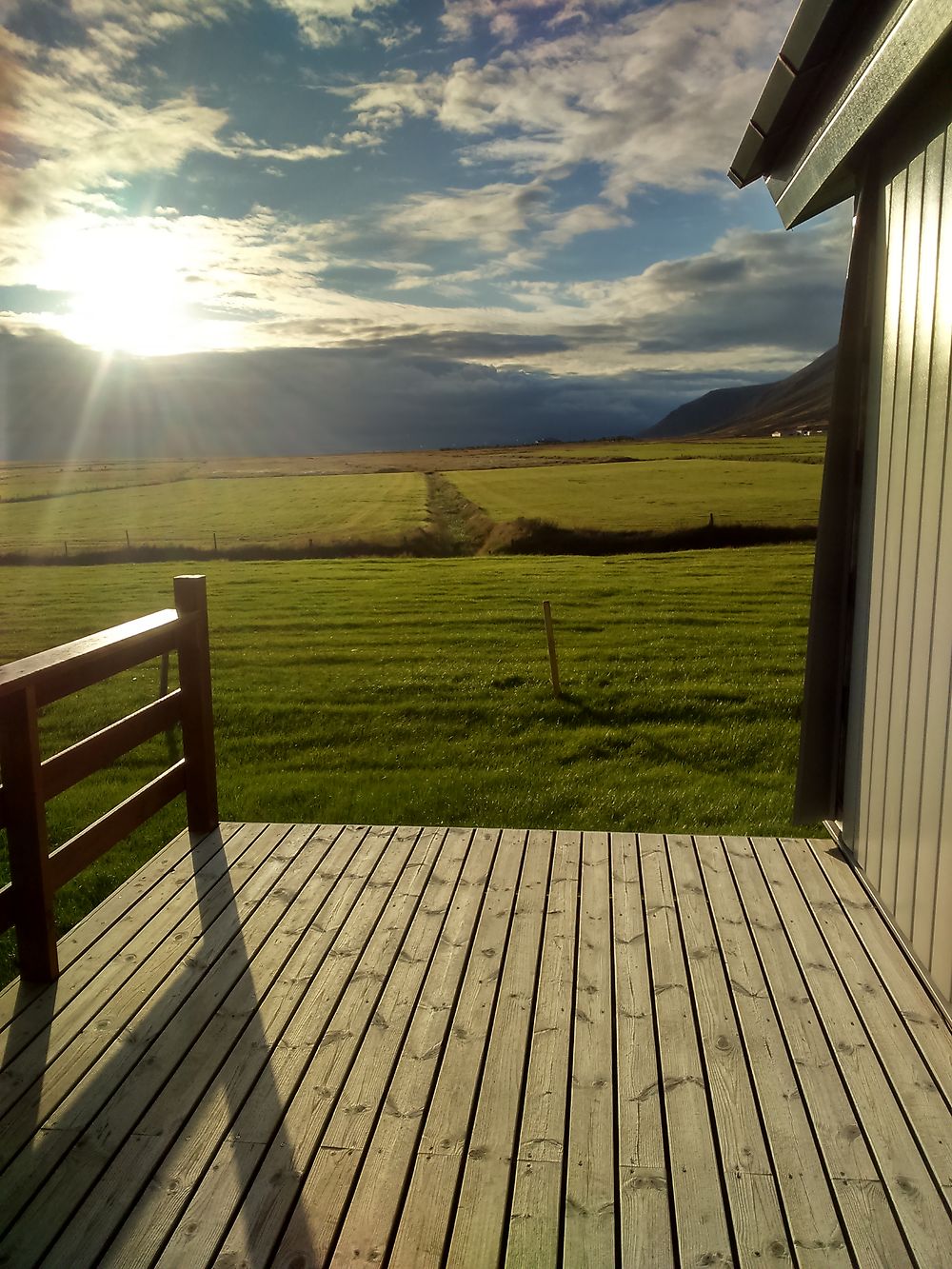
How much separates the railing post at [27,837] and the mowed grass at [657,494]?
2302 cm

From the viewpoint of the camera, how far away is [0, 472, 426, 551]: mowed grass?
33.8 meters

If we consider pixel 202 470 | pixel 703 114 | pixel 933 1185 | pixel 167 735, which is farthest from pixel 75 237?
pixel 202 470

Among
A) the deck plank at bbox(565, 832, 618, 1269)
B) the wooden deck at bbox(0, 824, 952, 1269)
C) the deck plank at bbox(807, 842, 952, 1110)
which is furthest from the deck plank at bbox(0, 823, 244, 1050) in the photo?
the deck plank at bbox(807, 842, 952, 1110)

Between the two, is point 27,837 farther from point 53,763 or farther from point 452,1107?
point 452,1107

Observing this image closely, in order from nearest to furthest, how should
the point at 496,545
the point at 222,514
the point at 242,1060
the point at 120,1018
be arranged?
the point at 242,1060
the point at 120,1018
the point at 496,545
the point at 222,514

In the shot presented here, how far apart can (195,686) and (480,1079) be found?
2743mm

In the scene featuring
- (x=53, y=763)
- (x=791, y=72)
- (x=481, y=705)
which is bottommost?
(x=481, y=705)

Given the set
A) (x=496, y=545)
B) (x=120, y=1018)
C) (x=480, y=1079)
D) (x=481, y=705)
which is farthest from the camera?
(x=496, y=545)

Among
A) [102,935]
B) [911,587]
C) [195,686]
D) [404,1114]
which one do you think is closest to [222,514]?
[195,686]

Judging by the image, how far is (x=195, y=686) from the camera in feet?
15.5

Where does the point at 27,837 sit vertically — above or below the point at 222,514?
below

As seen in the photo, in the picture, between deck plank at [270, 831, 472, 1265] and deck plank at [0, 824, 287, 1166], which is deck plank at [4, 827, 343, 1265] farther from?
deck plank at [270, 831, 472, 1265]

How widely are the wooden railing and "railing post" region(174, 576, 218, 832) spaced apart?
15 mm

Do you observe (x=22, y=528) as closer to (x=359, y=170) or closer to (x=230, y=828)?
(x=359, y=170)
